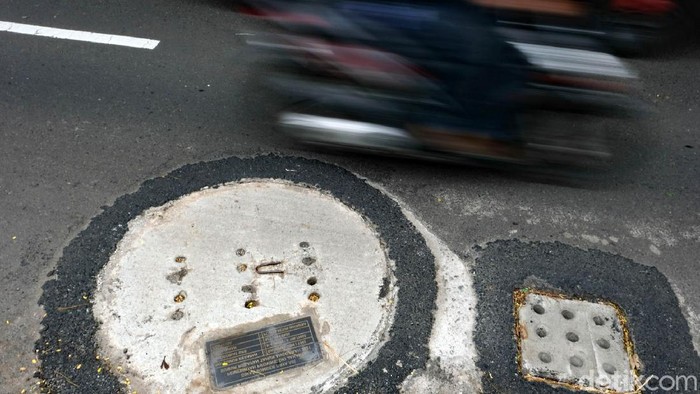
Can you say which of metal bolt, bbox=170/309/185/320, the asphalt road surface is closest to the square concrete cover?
the asphalt road surface

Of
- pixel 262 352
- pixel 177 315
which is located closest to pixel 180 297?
pixel 177 315

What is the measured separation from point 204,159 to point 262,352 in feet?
6.72

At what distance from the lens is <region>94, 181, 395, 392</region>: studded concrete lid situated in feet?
10.9

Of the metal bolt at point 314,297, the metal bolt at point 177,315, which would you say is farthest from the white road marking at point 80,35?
the metal bolt at point 314,297

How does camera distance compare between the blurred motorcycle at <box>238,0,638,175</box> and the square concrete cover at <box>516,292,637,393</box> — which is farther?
the blurred motorcycle at <box>238,0,638,175</box>

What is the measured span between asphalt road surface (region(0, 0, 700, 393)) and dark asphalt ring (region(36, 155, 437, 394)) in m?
0.12

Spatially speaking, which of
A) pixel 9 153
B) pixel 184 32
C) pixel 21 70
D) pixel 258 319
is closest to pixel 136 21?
pixel 184 32

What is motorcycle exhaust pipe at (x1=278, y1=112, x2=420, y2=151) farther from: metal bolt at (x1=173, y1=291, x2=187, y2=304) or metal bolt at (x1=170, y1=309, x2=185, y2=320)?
metal bolt at (x1=170, y1=309, x2=185, y2=320)

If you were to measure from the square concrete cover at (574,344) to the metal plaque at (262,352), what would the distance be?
4.39 feet

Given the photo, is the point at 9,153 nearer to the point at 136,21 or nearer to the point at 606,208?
the point at 136,21

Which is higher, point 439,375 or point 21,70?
point 21,70

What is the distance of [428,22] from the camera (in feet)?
13.5

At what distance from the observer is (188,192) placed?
14.6ft

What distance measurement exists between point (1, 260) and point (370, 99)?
2.96 m
